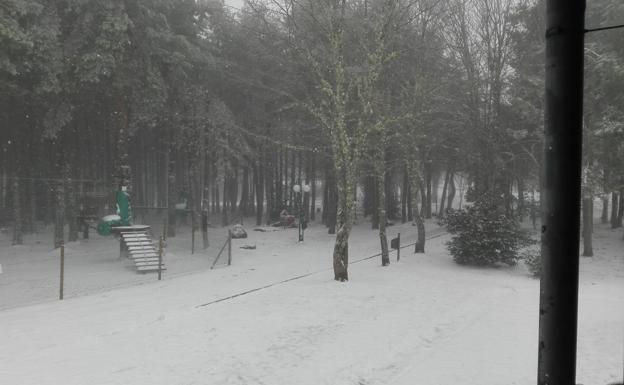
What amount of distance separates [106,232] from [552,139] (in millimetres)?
20790

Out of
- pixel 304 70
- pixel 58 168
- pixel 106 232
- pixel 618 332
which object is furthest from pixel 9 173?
pixel 618 332

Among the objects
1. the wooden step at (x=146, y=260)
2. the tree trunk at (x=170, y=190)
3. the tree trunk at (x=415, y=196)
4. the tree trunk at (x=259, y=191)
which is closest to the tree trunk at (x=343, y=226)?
the tree trunk at (x=415, y=196)

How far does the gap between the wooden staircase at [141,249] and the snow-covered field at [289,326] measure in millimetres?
538

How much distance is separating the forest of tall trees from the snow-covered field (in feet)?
9.71

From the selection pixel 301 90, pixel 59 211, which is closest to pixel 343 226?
pixel 59 211

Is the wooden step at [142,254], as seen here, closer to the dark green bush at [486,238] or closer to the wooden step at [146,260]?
the wooden step at [146,260]

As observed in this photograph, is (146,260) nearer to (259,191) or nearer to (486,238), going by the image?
(486,238)

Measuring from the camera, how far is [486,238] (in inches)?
743

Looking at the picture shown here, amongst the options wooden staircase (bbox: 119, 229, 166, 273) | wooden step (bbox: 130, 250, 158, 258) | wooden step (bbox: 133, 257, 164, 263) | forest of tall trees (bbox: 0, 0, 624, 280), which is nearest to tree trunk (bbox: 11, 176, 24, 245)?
forest of tall trees (bbox: 0, 0, 624, 280)

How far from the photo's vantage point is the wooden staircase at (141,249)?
17.8 m

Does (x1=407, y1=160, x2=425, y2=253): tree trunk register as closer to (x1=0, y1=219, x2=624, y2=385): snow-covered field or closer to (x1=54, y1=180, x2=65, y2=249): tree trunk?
(x1=0, y1=219, x2=624, y2=385): snow-covered field

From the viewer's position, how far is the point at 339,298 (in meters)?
12.2

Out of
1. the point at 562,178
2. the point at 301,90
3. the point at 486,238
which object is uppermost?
the point at 301,90

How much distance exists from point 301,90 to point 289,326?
20.3 metres
